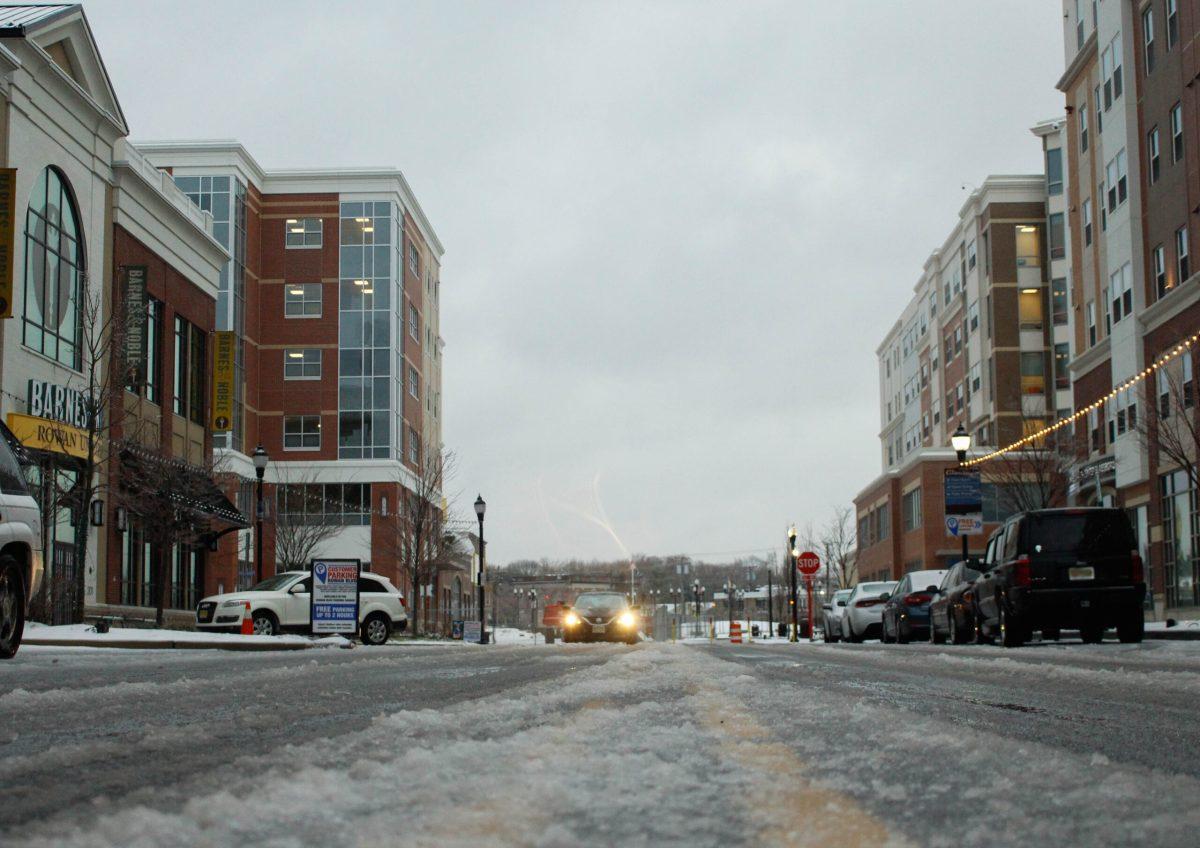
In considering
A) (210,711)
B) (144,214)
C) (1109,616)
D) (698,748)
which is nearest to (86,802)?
(698,748)

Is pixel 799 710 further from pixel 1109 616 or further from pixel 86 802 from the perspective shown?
pixel 1109 616

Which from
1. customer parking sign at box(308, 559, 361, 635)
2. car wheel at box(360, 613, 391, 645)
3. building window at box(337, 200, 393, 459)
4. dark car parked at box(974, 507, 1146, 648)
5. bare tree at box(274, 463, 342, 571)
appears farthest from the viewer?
building window at box(337, 200, 393, 459)

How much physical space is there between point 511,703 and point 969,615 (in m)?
18.0

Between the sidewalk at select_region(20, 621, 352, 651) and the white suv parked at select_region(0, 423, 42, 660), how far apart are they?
6.55 metres

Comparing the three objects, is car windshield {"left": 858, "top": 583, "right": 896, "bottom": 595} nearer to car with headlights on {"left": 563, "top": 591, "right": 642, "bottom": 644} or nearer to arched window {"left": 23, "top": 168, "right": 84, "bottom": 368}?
car with headlights on {"left": 563, "top": 591, "right": 642, "bottom": 644}

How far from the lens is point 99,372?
115 feet

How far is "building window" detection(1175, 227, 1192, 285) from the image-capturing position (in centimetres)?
3528

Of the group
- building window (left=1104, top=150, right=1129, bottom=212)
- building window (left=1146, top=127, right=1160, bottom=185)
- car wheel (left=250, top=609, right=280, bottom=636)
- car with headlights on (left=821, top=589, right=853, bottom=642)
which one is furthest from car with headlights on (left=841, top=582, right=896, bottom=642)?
building window (left=1104, top=150, right=1129, bottom=212)

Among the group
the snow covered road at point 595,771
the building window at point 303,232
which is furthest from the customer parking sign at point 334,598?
the building window at point 303,232

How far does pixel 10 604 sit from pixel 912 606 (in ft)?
62.2

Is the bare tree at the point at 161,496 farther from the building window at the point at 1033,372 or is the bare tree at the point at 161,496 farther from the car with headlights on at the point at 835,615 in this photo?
the building window at the point at 1033,372

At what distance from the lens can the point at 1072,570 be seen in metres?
17.9

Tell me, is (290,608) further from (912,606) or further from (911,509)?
(911,509)

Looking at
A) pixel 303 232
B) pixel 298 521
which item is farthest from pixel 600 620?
pixel 303 232
